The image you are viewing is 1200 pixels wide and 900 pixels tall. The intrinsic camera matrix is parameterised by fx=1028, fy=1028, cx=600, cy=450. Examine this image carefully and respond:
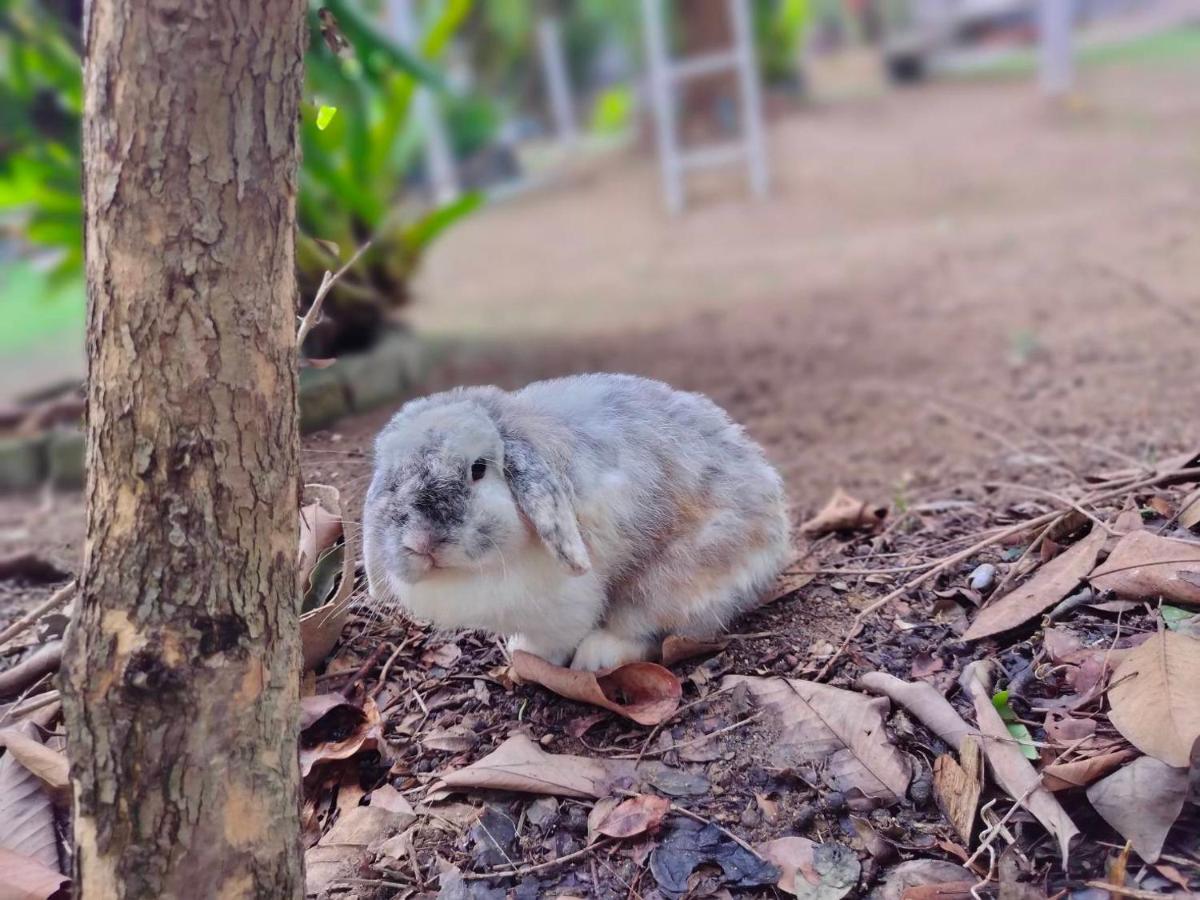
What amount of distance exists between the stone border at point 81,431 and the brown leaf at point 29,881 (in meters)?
2.39

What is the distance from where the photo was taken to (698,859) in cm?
180

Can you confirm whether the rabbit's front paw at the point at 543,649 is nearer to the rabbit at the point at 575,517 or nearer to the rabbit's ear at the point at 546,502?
the rabbit at the point at 575,517

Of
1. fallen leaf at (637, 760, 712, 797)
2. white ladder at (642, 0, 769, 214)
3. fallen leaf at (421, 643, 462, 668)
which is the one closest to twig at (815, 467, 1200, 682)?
fallen leaf at (637, 760, 712, 797)

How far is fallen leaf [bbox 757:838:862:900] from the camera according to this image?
1706 mm

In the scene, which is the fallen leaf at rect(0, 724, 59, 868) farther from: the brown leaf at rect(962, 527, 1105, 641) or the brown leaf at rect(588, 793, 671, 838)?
the brown leaf at rect(962, 527, 1105, 641)

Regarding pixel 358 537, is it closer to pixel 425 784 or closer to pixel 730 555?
pixel 425 784

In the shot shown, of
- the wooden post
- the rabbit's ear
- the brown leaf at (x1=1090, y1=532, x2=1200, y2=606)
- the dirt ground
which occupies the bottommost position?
the dirt ground

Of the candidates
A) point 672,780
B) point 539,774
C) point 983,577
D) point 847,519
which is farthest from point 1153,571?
point 539,774

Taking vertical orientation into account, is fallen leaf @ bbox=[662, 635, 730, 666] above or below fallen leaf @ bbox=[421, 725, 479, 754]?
above

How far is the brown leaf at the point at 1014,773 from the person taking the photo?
67.1 inches

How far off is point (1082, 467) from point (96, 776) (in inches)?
109

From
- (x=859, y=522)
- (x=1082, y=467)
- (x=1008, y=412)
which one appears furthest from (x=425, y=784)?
(x=1008, y=412)

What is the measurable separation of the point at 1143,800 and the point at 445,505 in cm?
130

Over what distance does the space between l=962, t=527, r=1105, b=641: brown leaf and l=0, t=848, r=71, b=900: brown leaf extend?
1783 millimetres
